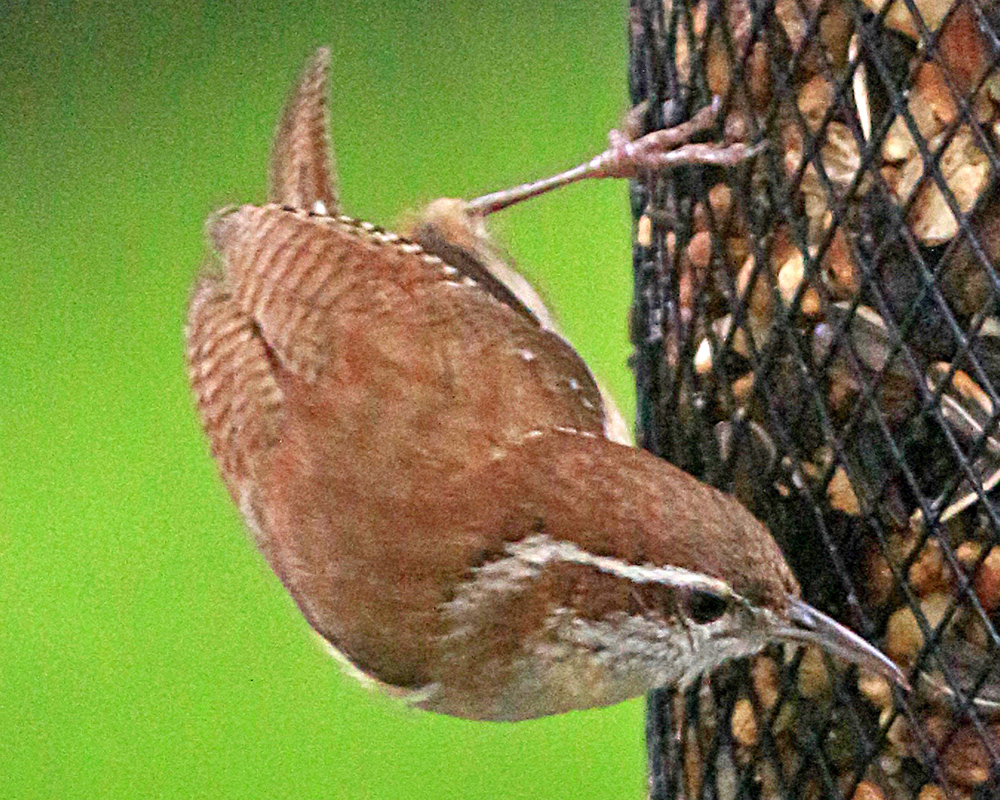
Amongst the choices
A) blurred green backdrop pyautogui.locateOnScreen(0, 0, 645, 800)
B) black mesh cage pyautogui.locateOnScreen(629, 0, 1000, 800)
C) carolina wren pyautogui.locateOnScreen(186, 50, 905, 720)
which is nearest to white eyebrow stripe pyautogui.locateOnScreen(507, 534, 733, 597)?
carolina wren pyautogui.locateOnScreen(186, 50, 905, 720)

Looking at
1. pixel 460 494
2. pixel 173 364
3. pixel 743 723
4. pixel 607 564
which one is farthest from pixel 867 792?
pixel 173 364

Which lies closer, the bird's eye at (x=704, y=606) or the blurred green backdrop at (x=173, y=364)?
the bird's eye at (x=704, y=606)

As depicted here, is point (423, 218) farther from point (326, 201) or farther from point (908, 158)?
point (908, 158)

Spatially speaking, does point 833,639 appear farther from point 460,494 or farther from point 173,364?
point 173,364

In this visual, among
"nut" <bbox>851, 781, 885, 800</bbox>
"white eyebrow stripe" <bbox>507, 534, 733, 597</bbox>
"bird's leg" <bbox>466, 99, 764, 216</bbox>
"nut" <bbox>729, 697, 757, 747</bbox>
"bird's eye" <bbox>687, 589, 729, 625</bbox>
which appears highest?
"bird's leg" <bbox>466, 99, 764, 216</bbox>

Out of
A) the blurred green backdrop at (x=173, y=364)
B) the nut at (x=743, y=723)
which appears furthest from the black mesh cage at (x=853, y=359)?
A: the blurred green backdrop at (x=173, y=364)

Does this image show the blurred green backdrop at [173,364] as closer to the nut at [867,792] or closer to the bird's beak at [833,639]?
the nut at [867,792]

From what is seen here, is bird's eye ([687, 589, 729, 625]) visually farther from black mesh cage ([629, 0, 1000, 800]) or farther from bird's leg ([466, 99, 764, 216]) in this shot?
bird's leg ([466, 99, 764, 216])
